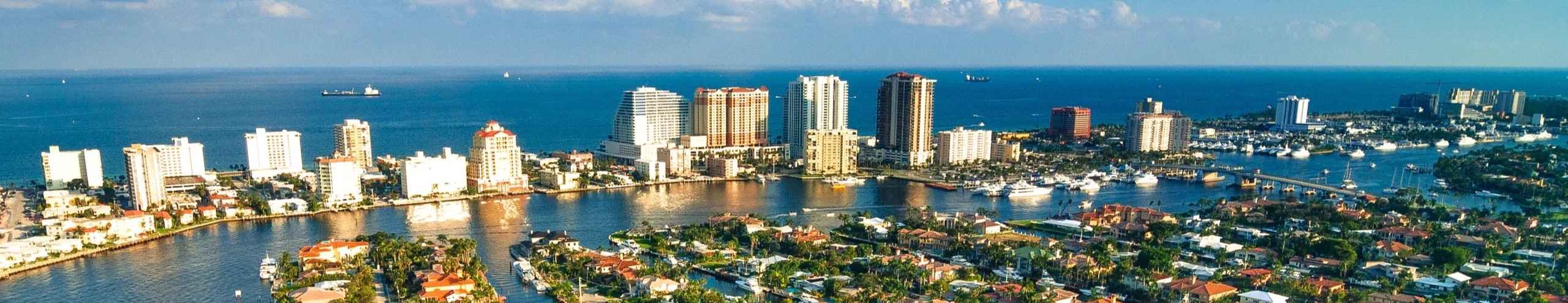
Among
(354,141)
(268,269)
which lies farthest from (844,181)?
(268,269)

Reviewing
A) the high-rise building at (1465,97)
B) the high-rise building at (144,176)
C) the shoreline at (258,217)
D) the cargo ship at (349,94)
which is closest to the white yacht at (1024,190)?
the shoreline at (258,217)

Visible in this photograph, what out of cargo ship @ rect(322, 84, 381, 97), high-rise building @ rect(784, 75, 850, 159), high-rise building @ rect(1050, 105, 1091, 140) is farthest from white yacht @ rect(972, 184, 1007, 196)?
cargo ship @ rect(322, 84, 381, 97)

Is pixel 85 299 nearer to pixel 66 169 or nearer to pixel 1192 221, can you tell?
pixel 66 169

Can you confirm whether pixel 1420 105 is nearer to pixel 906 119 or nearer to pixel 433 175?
pixel 906 119

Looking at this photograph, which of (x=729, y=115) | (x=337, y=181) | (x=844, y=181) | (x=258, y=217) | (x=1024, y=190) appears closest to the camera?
(x=258, y=217)

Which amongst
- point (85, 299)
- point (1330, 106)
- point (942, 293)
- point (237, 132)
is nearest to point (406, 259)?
point (85, 299)

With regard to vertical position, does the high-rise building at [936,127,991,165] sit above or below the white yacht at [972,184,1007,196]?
above

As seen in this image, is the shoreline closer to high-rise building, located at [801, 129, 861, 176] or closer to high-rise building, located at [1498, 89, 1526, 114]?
high-rise building, located at [801, 129, 861, 176]
